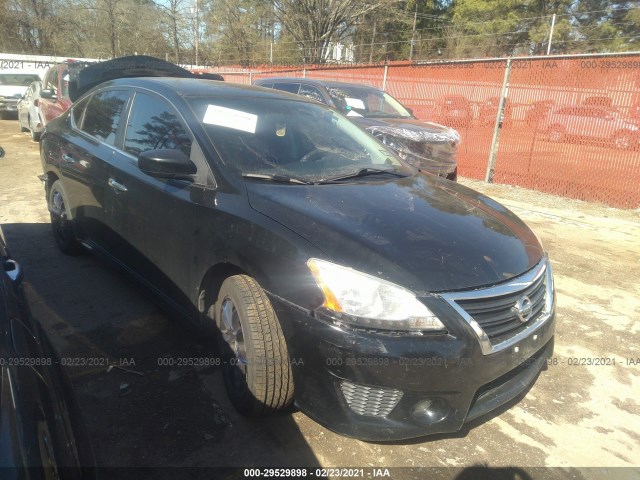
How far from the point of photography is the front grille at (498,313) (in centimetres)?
210

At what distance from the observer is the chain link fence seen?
24.3ft

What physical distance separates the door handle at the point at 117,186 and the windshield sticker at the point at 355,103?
5.18 m

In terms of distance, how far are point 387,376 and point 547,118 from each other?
7874mm

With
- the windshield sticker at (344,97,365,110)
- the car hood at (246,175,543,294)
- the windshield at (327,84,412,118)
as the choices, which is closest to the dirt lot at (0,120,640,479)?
the car hood at (246,175,543,294)

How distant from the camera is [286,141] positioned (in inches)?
123

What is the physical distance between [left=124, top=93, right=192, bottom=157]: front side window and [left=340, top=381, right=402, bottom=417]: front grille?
5.46 ft

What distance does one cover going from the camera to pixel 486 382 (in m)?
2.13

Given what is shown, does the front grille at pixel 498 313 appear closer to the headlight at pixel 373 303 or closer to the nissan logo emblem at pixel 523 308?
the nissan logo emblem at pixel 523 308

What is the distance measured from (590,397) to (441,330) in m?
1.56

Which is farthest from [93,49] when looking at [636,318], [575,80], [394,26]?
[636,318]

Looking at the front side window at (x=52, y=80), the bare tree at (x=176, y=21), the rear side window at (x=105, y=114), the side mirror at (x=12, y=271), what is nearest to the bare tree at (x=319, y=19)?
the bare tree at (x=176, y=21)

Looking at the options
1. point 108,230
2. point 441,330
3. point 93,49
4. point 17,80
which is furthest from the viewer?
point 93,49

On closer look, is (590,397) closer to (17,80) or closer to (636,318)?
(636,318)

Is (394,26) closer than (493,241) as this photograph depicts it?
No
